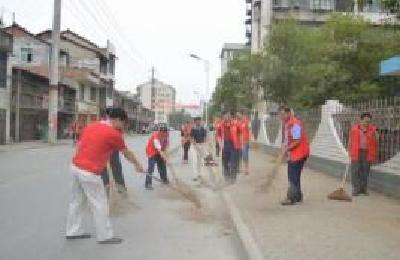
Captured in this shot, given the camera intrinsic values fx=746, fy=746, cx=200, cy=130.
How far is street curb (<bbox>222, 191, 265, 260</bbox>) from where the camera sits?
320 inches

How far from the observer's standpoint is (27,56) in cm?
6569

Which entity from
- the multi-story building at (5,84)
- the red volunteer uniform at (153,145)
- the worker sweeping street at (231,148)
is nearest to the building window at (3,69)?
the multi-story building at (5,84)

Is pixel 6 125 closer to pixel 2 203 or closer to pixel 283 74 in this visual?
pixel 283 74

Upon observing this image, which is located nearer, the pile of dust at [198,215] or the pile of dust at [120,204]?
the pile of dust at [198,215]

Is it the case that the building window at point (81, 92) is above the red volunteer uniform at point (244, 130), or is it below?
above

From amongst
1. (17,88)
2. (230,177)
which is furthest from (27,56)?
(230,177)

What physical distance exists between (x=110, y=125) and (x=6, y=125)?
4040 cm

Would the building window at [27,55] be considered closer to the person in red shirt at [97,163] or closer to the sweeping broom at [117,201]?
the sweeping broom at [117,201]

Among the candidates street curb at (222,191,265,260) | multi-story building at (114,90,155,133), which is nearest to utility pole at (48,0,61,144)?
street curb at (222,191,265,260)

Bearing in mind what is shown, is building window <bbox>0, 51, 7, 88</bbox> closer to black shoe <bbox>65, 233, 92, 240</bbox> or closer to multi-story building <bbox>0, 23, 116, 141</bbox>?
multi-story building <bbox>0, 23, 116, 141</bbox>

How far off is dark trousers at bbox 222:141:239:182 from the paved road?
1.87m

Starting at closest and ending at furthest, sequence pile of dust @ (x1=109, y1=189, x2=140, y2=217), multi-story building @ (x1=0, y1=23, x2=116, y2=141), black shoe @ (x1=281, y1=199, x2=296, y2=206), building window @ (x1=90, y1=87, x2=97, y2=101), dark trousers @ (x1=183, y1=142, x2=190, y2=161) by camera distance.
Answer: pile of dust @ (x1=109, y1=189, x2=140, y2=217) < black shoe @ (x1=281, y1=199, x2=296, y2=206) < dark trousers @ (x1=183, y1=142, x2=190, y2=161) < multi-story building @ (x1=0, y1=23, x2=116, y2=141) < building window @ (x1=90, y1=87, x2=97, y2=101)

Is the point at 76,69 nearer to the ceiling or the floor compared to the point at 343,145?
nearer to the ceiling

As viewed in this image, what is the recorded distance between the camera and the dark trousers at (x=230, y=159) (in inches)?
714
